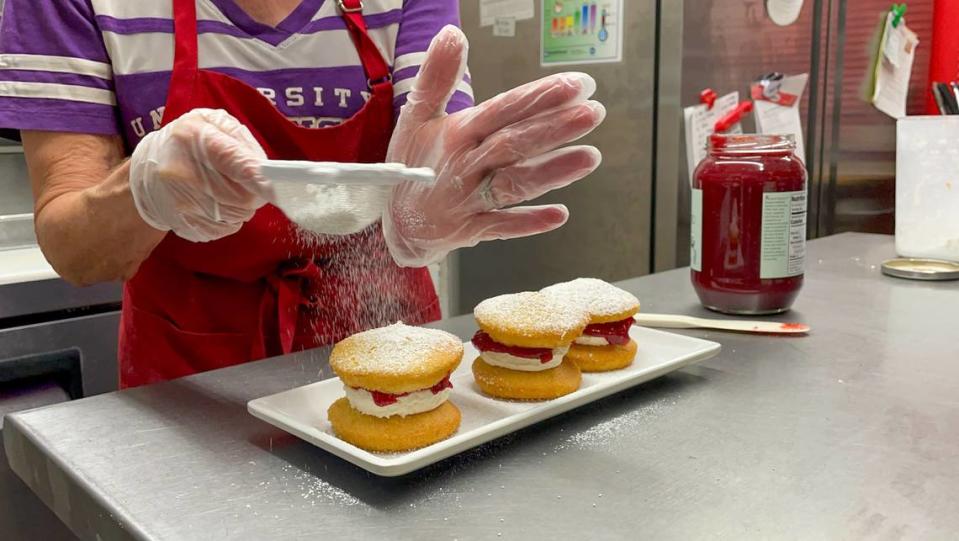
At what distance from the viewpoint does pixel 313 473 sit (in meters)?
0.69

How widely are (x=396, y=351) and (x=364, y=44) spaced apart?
0.63 meters

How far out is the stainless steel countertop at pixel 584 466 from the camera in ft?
1.94

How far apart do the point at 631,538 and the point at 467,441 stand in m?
0.17

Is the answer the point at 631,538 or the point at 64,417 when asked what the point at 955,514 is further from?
the point at 64,417

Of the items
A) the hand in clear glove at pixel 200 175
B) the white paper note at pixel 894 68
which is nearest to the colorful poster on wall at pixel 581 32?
the white paper note at pixel 894 68

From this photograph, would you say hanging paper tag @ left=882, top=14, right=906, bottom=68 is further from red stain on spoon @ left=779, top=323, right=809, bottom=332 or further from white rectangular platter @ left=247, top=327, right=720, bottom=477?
white rectangular platter @ left=247, top=327, right=720, bottom=477

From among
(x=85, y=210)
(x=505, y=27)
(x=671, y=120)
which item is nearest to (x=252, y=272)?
(x=85, y=210)

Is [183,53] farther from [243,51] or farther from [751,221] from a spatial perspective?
[751,221]

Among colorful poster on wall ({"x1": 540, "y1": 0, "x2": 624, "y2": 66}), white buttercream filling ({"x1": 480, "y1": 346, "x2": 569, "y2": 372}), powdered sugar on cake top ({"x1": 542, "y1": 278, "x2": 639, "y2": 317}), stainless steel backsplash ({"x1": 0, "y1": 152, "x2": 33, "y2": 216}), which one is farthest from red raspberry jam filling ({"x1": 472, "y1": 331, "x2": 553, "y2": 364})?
stainless steel backsplash ({"x1": 0, "y1": 152, "x2": 33, "y2": 216})

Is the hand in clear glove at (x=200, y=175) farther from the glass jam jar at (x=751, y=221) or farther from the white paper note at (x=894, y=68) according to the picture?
the white paper note at (x=894, y=68)

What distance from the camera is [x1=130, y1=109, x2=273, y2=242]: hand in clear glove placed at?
2.50 ft

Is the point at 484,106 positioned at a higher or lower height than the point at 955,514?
higher

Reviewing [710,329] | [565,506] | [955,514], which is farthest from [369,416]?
[710,329]

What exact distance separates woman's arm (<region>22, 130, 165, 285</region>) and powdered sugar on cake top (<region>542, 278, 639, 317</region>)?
504 millimetres
